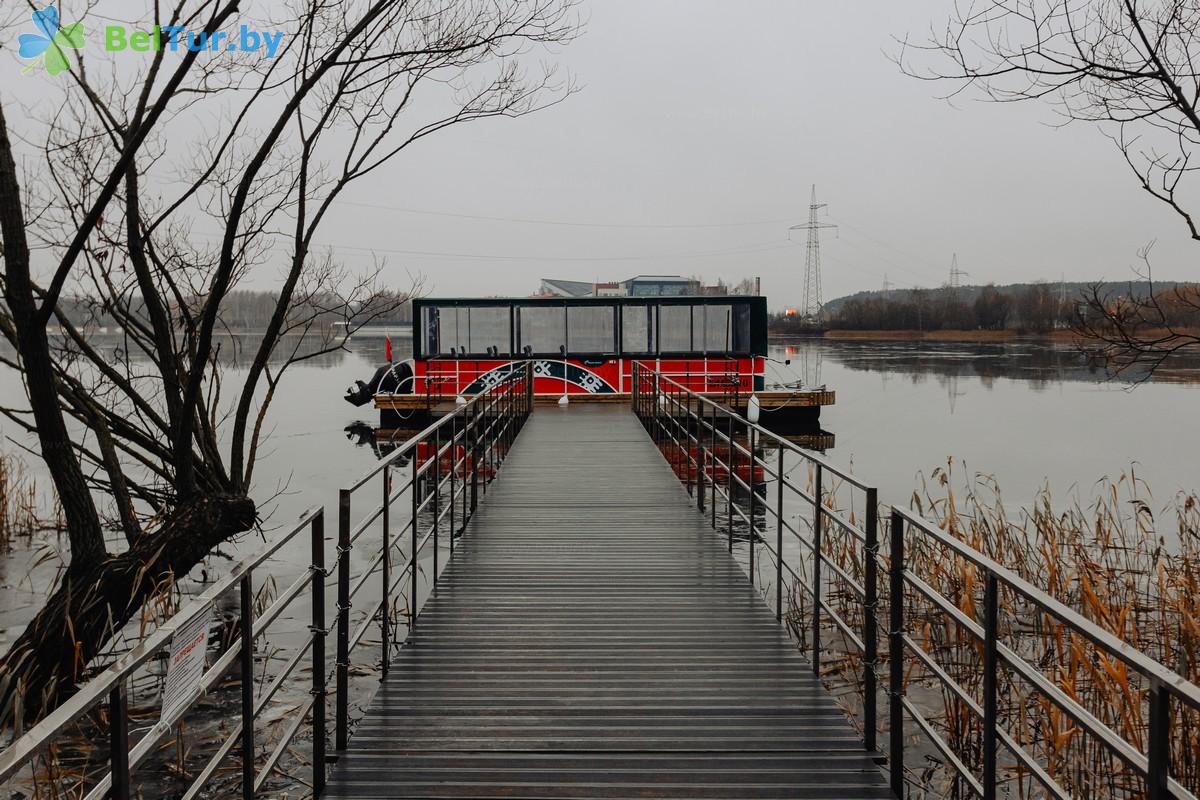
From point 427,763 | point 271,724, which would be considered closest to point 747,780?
point 427,763

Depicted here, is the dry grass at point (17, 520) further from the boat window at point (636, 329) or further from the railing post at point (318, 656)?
the boat window at point (636, 329)

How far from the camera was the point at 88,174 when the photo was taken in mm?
7398

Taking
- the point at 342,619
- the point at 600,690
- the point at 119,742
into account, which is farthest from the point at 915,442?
the point at 119,742

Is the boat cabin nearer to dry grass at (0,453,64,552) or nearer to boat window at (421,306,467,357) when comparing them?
boat window at (421,306,467,357)

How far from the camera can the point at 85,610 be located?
19.3 feet

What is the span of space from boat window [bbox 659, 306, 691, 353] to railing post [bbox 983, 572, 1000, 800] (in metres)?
17.9

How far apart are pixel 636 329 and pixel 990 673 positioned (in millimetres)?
17981

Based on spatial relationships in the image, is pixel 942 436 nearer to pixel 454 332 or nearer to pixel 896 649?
pixel 454 332

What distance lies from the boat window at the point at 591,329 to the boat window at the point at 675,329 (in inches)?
39.5

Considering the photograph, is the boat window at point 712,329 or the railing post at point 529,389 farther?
the boat window at point 712,329

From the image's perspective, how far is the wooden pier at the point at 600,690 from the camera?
3.23 m

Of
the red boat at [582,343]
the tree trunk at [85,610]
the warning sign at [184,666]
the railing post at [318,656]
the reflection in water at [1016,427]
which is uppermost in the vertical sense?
the red boat at [582,343]

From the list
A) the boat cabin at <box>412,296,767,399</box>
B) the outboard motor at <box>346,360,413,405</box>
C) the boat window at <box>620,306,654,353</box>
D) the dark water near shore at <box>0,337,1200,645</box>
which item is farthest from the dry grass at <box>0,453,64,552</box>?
the boat window at <box>620,306,654,353</box>

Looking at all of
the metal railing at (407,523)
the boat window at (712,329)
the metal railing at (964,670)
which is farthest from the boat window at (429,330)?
the metal railing at (964,670)
